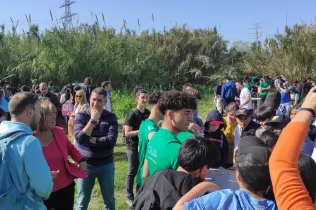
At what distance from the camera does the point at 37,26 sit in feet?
76.3

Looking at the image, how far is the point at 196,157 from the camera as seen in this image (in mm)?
2266

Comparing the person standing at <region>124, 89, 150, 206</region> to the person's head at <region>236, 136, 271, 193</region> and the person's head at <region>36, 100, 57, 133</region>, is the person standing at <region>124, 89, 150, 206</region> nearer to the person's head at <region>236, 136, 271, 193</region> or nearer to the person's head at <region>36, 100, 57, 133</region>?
the person's head at <region>36, 100, 57, 133</region>

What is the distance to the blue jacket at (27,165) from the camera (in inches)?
95.6

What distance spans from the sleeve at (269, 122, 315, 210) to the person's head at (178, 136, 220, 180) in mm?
864

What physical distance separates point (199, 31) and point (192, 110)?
2718 cm

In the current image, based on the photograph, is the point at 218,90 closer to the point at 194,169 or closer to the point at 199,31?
the point at 194,169

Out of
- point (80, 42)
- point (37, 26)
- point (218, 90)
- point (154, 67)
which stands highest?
point (37, 26)

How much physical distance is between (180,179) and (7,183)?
1200 mm

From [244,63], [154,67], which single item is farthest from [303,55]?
[154,67]

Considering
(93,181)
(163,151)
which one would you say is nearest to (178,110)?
(163,151)

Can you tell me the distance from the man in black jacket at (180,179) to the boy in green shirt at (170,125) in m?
0.33

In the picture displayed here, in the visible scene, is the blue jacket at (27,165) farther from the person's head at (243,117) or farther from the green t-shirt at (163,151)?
the person's head at (243,117)

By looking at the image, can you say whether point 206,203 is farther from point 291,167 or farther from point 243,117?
point 243,117

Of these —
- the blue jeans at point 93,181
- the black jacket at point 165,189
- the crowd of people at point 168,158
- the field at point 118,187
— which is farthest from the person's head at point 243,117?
the black jacket at point 165,189
